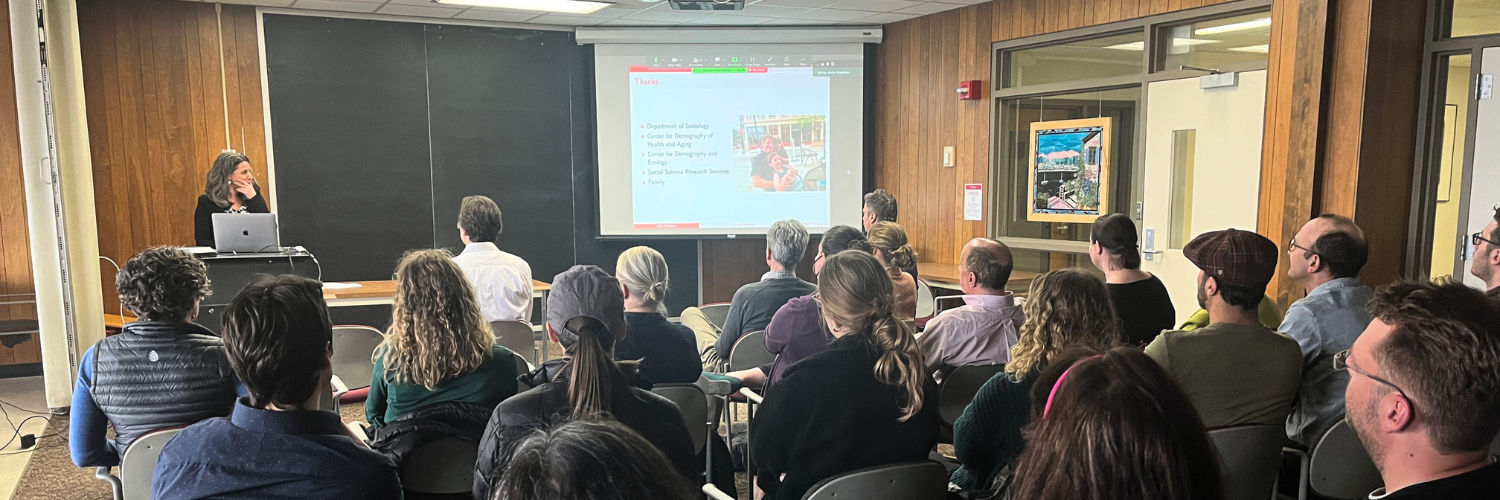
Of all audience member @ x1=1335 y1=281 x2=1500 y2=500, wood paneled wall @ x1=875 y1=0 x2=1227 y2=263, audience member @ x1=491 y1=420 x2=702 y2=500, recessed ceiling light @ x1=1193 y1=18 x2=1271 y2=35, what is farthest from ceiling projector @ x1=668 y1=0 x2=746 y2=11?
audience member @ x1=491 y1=420 x2=702 y2=500

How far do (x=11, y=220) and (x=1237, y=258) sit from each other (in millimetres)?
6522

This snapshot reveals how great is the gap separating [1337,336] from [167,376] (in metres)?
3.29

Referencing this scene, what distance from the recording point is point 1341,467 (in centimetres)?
225

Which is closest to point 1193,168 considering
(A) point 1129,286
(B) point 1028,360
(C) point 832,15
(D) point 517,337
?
(A) point 1129,286

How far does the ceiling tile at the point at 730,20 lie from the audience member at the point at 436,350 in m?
4.59

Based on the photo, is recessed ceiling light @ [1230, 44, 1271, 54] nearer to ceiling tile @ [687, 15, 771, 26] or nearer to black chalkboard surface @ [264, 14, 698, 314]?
ceiling tile @ [687, 15, 771, 26]

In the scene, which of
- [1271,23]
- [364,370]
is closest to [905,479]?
[364,370]

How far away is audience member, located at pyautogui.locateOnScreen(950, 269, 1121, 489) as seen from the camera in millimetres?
2176

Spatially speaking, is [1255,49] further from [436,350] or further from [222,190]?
[222,190]

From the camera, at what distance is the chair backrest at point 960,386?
107 inches

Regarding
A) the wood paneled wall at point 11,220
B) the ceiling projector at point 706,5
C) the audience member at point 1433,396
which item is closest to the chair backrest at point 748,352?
the audience member at point 1433,396

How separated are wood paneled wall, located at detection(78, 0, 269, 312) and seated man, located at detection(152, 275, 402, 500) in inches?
205

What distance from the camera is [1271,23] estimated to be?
14.9 ft

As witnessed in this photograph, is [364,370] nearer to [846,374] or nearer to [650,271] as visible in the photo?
[650,271]
